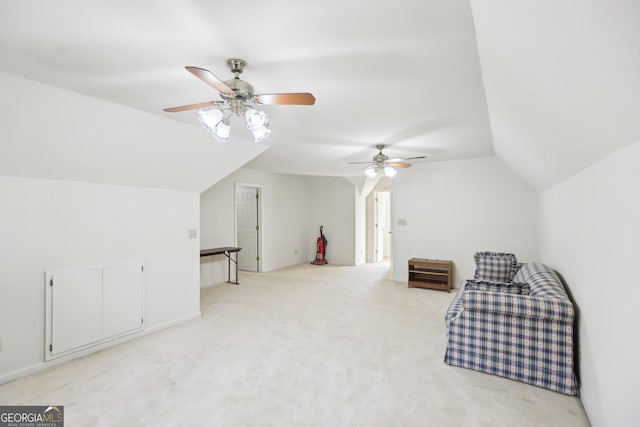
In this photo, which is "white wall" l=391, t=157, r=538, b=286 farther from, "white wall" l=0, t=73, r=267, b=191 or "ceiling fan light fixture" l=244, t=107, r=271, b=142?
"ceiling fan light fixture" l=244, t=107, r=271, b=142

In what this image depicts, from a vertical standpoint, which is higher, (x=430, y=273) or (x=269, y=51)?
(x=269, y=51)

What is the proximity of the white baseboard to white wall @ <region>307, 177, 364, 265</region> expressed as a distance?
4481 mm

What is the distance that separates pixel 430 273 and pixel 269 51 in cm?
467

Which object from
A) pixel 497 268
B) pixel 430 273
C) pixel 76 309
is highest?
pixel 497 268

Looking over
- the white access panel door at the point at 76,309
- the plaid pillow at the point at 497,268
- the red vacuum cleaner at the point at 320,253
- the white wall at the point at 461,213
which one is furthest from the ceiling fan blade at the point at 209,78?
the red vacuum cleaner at the point at 320,253

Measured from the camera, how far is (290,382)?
237 cm

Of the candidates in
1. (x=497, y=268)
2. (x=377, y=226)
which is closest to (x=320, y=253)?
(x=377, y=226)

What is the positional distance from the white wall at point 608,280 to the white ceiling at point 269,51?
1.01 metres

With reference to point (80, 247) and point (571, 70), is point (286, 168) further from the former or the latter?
point (571, 70)

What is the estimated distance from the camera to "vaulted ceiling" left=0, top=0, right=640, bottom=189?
3.57ft

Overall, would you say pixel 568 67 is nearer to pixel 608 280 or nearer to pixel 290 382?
pixel 608 280

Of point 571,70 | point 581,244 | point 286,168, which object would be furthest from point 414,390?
point 286,168

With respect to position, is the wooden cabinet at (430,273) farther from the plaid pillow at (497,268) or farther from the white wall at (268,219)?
the white wall at (268,219)

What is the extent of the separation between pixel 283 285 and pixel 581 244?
4.46 m
